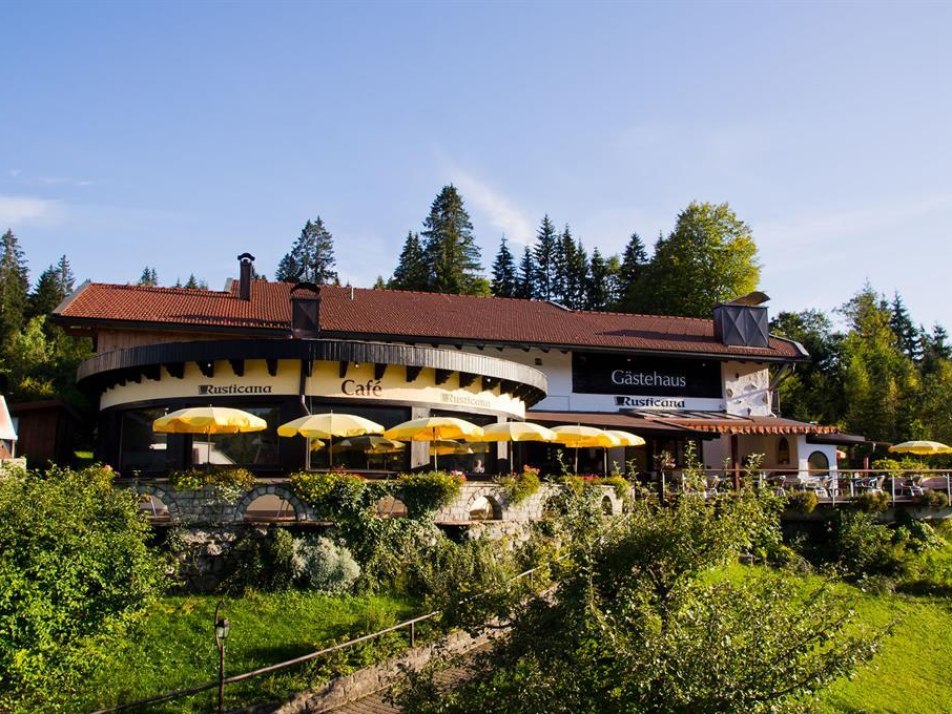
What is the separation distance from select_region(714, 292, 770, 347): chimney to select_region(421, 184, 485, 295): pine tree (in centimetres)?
3126

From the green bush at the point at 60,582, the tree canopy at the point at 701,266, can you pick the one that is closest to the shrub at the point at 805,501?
the green bush at the point at 60,582

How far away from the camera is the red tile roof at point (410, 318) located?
28.4 meters

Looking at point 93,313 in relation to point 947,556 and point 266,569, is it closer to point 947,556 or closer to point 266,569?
point 266,569

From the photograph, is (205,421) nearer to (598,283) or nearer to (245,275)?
(245,275)

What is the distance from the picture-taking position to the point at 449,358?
2267cm

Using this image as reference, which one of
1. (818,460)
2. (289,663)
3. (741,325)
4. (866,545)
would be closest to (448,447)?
(289,663)

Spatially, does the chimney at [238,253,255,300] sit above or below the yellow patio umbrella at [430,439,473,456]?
above

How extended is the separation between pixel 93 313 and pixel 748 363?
952 inches

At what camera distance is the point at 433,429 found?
19844mm

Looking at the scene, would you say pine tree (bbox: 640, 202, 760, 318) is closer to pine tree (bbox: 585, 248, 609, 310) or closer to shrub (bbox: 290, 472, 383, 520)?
pine tree (bbox: 585, 248, 609, 310)

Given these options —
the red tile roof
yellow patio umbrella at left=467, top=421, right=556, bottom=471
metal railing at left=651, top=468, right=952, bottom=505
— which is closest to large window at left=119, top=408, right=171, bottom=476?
the red tile roof

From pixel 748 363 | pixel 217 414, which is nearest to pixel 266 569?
pixel 217 414

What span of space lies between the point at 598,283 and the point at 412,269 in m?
15.7

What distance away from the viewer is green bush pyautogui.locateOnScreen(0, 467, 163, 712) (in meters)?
11.8
